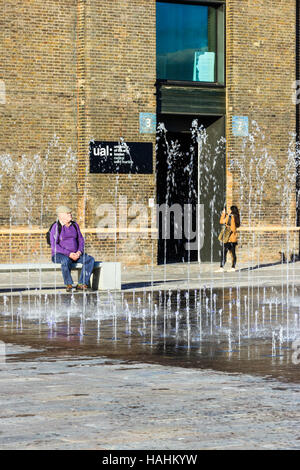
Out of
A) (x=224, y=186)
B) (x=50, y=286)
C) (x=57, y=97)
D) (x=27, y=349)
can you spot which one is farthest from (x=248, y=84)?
(x=27, y=349)

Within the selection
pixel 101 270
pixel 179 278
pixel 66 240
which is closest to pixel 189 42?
pixel 179 278

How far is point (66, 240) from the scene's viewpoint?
56.1ft

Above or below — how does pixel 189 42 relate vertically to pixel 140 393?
above

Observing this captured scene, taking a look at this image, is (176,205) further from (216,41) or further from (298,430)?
(298,430)

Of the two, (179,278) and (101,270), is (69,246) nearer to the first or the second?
(101,270)

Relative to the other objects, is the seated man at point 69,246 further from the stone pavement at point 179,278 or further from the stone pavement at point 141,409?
the stone pavement at point 141,409

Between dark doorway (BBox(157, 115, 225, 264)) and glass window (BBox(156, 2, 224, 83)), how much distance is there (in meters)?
1.19

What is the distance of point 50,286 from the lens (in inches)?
720

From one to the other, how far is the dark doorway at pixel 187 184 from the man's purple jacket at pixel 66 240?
A: 893 centimetres

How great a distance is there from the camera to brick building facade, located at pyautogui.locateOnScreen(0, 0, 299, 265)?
23719 mm

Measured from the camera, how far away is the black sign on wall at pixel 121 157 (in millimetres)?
24375

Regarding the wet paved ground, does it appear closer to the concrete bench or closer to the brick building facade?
the concrete bench

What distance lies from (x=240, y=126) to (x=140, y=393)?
63.7 feet

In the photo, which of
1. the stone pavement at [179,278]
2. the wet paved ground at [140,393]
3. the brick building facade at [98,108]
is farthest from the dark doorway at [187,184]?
the wet paved ground at [140,393]
